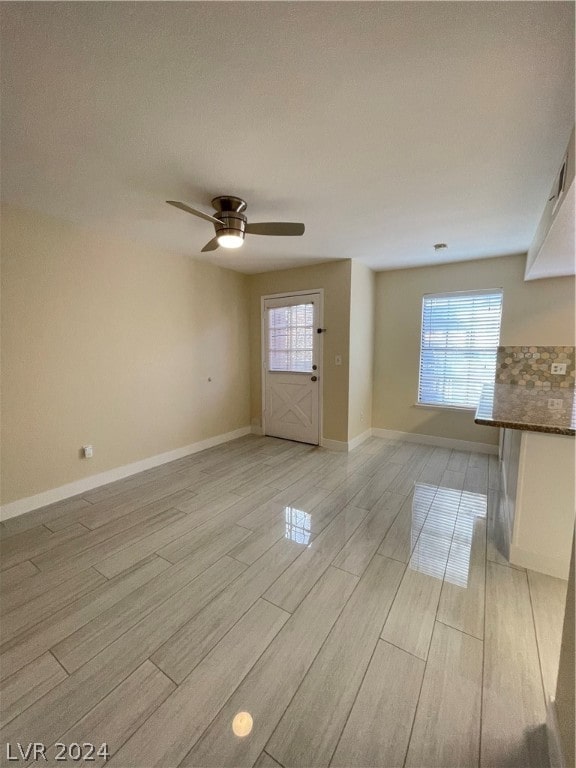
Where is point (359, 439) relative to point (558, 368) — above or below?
below

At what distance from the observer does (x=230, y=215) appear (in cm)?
221

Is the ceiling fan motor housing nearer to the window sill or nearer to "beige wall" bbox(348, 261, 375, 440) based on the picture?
"beige wall" bbox(348, 261, 375, 440)

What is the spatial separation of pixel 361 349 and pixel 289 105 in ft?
10.3

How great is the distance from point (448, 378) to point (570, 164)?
2.99 metres

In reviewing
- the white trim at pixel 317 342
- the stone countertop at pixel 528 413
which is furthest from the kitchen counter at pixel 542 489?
the white trim at pixel 317 342

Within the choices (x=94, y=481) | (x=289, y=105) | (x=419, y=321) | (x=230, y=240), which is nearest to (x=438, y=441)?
(x=419, y=321)

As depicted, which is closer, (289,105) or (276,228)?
(289,105)

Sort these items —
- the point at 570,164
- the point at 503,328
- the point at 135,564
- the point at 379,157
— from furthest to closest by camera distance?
1. the point at 503,328
2. the point at 135,564
3. the point at 379,157
4. the point at 570,164

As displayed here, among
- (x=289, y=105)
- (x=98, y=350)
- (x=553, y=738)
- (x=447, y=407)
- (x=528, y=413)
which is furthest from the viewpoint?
(x=447, y=407)

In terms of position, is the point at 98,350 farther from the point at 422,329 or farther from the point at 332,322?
the point at 422,329

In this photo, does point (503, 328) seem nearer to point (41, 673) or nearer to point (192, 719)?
point (192, 719)

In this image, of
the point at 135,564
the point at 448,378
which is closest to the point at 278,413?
the point at 448,378

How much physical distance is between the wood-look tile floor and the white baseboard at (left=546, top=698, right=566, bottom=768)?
0.14ft

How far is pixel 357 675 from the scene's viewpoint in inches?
51.1
